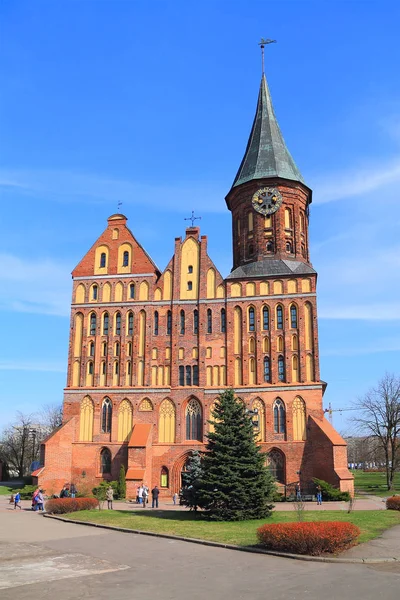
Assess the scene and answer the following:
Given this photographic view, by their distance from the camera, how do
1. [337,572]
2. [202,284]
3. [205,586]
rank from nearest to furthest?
1. [205,586]
2. [337,572]
3. [202,284]

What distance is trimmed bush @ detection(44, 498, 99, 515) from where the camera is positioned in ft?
89.8

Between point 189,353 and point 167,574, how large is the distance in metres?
28.0

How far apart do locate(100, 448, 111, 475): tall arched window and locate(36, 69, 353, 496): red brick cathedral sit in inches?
2.8

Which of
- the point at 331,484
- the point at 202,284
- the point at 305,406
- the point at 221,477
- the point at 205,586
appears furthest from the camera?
the point at 202,284

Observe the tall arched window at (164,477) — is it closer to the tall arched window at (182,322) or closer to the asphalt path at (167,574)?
the tall arched window at (182,322)

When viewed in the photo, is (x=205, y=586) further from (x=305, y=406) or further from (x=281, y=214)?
(x=281, y=214)

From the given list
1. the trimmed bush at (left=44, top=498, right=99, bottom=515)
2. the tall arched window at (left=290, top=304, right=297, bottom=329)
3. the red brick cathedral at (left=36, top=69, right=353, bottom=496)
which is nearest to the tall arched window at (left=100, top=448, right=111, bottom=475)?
the red brick cathedral at (left=36, top=69, right=353, bottom=496)

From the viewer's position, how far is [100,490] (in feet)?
121

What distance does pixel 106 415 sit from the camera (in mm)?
41281

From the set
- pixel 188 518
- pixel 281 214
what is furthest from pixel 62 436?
pixel 281 214

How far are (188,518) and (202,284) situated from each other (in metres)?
20.6

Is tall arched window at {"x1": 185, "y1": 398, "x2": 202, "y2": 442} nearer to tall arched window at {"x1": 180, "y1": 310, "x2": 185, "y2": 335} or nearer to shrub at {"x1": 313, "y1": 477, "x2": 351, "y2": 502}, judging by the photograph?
tall arched window at {"x1": 180, "y1": 310, "x2": 185, "y2": 335}

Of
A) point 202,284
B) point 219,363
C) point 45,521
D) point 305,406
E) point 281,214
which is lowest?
point 45,521

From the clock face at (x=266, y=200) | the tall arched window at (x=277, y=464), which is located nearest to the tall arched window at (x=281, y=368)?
the tall arched window at (x=277, y=464)
